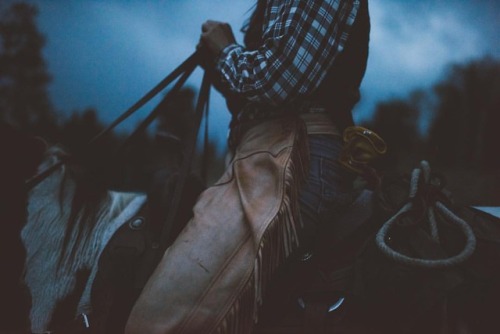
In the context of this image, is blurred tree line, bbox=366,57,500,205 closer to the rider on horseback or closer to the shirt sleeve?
the rider on horseback

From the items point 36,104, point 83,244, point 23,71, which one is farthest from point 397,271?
point 23,71

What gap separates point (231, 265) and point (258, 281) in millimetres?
81

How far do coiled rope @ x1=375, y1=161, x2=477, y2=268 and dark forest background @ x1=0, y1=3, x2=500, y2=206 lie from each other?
1.39m

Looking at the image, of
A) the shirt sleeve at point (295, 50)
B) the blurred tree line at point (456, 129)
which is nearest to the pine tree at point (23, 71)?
the shirt sleeve at point (295, 50)

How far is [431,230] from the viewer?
0.97 m

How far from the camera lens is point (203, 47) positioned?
131 cm

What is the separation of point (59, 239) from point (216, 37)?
0.89 meters

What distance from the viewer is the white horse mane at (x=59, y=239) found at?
1.21 metres

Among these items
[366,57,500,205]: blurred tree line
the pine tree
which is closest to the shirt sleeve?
[366,57,500,205]: blurred tree line

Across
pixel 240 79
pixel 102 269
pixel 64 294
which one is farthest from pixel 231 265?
pixel 64 294

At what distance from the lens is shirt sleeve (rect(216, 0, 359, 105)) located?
3.27 feet

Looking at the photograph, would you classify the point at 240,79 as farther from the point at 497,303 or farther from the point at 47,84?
the point at 47,84

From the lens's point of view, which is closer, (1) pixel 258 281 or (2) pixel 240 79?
(1) pixel 258 281

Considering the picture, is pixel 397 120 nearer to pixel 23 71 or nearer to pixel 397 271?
pixel 397 271
